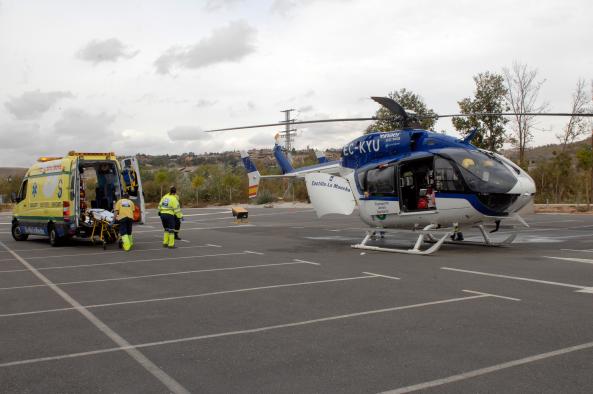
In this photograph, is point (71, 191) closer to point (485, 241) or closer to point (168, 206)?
point (168, 206)

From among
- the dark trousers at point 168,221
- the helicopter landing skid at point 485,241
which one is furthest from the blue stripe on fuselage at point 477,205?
the dark trousers at point 168,221

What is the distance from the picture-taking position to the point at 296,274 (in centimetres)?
1028

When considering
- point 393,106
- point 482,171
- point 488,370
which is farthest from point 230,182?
point 488,370

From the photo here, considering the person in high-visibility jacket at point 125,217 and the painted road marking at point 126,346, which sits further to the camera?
the person in high-visibility jacket at point 125,217

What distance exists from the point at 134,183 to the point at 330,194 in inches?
237

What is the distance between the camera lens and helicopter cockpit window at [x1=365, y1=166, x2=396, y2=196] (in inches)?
537

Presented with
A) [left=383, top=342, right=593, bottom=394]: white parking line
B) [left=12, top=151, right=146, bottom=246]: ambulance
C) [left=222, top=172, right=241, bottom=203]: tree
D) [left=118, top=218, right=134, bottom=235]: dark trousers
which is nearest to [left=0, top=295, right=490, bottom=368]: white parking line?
[left=383, top=342, right=593, bottom=394]: white parking line

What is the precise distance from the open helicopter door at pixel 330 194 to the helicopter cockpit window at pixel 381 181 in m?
0.68

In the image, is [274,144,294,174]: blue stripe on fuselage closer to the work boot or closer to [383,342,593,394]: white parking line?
the work boot

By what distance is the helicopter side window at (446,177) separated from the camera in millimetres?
A: 12131

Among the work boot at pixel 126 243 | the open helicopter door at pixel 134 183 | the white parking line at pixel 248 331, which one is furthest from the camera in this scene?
the open helicopter door at pixel 134 183

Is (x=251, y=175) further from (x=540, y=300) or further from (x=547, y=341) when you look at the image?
(x=547, y=341)

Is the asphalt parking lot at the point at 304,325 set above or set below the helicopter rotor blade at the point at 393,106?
below

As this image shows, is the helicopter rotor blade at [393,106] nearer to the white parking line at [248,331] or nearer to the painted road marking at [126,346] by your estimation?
the white parking line at [248,331]
